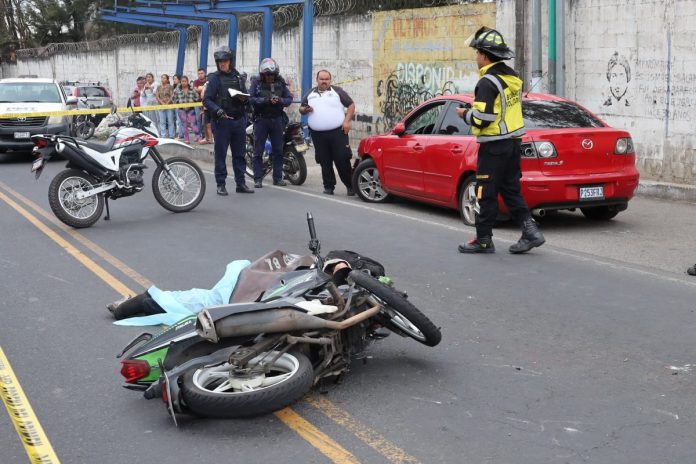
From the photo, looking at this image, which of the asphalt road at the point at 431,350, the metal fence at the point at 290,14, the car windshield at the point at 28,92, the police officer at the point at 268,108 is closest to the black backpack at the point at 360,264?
the asphalt road at the point at 431,350

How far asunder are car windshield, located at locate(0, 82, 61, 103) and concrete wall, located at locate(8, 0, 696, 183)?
6300 millimetres

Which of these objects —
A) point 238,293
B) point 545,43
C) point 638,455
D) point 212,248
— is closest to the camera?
point 638,455

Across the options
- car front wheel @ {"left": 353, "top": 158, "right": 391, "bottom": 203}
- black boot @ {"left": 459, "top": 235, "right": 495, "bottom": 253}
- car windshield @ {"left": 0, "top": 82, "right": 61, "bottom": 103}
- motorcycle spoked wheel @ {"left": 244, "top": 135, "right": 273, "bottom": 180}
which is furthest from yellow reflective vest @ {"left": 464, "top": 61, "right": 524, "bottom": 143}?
car windshield @ {"left": 0, "top": 82, "right": 61, "bottom": 103}

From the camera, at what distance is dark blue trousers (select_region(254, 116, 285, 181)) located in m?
14.6

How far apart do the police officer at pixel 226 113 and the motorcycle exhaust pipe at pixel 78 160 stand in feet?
8.50

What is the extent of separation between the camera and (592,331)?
6527 millimetres

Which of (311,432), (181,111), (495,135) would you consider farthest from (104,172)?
(181,111)

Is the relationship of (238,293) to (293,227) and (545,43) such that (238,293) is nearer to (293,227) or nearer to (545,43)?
(293,227)

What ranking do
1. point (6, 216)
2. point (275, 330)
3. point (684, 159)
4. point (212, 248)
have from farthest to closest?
point (684, 159), point (6, 216), point (212, 248), point (275, 330)

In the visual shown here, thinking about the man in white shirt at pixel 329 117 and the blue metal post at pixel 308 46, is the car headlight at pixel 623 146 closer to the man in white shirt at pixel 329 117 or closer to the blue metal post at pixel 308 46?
the man in white shirt at pixel 329 117

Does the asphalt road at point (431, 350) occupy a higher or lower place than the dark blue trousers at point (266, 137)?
lower

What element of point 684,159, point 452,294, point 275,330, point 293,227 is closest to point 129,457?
point 275,330

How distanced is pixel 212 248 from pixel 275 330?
16.0ft

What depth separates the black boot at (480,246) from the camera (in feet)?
30.3
